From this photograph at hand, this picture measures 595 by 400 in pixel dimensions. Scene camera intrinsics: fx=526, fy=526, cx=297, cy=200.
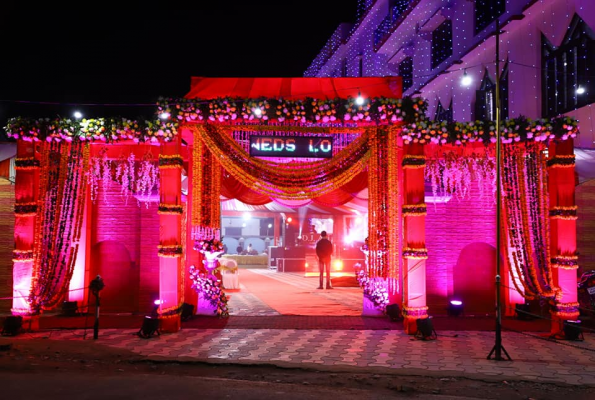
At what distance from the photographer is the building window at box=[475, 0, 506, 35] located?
50.1 ft

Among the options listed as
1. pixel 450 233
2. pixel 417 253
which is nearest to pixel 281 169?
pixel 417 253

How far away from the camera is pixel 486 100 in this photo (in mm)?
16484

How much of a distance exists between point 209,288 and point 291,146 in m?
3.63

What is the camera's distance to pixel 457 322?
11648 mm

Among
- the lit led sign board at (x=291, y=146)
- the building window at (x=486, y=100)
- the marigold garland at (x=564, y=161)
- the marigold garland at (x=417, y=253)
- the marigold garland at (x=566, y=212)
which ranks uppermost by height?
the building window at (x=486, y=100)

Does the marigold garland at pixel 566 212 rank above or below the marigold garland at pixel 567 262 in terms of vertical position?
above

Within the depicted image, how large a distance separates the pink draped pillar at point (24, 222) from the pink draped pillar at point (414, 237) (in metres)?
7.60

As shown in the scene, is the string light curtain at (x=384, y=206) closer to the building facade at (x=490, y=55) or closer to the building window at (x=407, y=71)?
the building facade at (x=490, y=55)

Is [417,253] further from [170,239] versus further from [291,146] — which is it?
[170,239]

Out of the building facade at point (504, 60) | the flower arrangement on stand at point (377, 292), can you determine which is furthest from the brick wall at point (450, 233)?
the building facade at point (504, 60)

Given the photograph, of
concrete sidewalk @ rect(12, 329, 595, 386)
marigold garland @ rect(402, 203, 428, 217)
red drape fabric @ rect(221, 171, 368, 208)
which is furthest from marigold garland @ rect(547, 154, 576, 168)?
red drape fabric @ rect(221, 171, 368, 208)

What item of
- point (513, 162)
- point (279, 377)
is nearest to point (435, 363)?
point (279, 377)

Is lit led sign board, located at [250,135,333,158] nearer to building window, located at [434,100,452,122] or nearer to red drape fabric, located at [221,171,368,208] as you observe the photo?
red drape fabric, located at [221,171,368,208]

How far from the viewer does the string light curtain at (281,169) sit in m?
11.2
